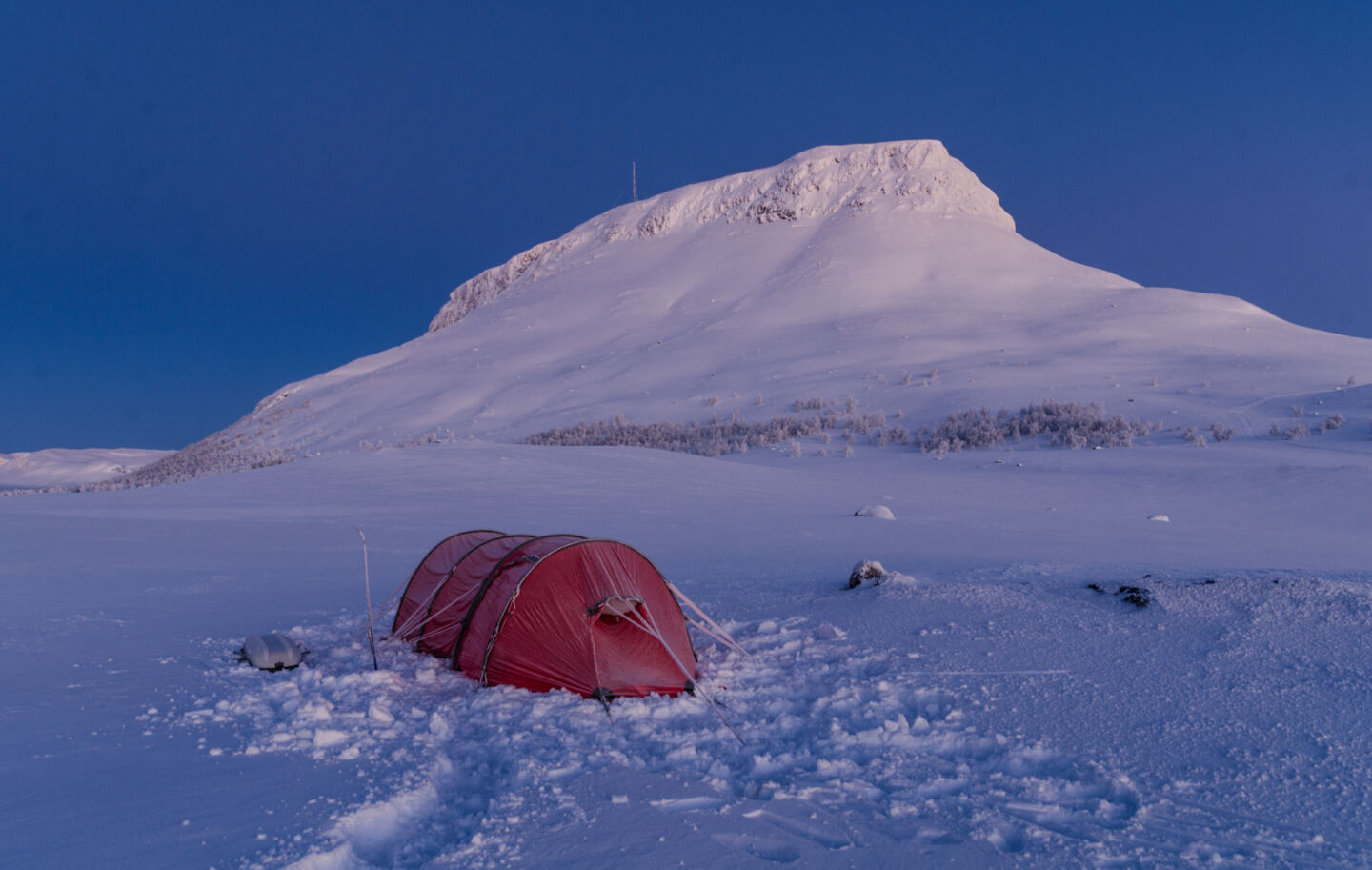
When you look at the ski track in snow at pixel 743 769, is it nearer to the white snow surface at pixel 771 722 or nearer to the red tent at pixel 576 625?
the white snow surface at pixel 771 722

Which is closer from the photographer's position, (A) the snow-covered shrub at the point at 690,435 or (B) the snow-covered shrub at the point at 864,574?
(B) the snow-covered shrub at the point at 864,574

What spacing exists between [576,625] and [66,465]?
193ft

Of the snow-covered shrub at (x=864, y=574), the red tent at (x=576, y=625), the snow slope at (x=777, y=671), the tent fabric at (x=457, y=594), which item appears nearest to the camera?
the snow slope at (x=777, y=671)

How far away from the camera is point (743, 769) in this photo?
165 inches

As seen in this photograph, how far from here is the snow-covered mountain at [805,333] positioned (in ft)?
78.3

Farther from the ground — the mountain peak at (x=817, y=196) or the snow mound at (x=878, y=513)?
the mountain peak at (x=817, y=196)

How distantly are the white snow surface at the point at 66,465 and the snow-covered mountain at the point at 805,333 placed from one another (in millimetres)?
7948

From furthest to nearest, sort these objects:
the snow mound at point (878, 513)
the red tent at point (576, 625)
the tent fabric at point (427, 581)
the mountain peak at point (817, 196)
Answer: the mountain peak at point (817, 196) < the snow mound at point (878, 513) < the tent fabric at point (427, 581) < the red tent at point (576, 625)

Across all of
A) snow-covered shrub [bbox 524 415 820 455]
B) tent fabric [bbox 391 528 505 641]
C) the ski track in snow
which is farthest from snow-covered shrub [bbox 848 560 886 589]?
snow-covered shrub [bbox 524 415 820 455]

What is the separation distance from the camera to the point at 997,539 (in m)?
10.3

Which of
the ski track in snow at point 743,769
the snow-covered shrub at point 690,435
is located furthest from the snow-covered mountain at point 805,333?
the ski track in snow at point 743,769

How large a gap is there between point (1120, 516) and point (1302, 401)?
31.6 feet

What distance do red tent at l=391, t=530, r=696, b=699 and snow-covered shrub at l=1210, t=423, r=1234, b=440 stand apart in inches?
589

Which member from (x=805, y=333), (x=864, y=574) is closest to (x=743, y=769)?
(x=864, y=574)
